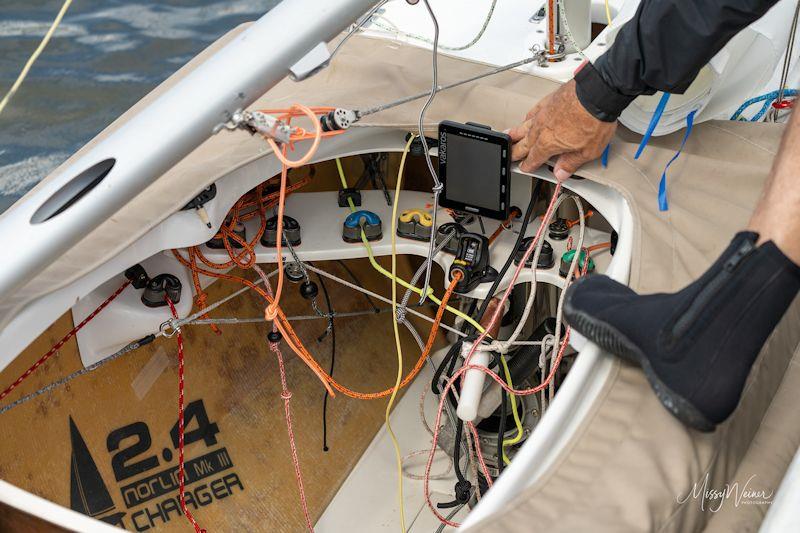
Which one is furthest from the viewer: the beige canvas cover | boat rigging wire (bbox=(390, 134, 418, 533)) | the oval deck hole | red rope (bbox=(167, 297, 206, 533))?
red rope (bbox=(167, 297, 206, 533))

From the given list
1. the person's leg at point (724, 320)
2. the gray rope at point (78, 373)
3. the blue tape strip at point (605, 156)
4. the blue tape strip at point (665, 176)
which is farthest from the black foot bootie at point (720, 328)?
the gray rope at point (78, 373)

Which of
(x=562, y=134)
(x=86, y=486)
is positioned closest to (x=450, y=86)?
(x=562, y=134)

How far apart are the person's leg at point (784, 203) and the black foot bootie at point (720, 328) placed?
0.7 inches

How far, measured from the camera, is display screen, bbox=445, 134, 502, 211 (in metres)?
1.54

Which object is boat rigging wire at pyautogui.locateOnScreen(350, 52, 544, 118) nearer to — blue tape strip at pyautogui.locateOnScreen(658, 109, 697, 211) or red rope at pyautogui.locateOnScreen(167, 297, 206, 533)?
blue tape strip at pyautogui.locateOnScreen(658, 109, 697, 211)

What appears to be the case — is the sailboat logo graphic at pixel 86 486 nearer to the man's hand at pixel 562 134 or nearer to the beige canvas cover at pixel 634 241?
the beige canvas cover at pixel 634 241

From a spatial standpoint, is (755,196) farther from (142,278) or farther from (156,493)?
(156,493)

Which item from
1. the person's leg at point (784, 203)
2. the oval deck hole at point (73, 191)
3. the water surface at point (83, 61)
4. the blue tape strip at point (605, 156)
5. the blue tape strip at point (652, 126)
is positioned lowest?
the water surface at point (83, 61)

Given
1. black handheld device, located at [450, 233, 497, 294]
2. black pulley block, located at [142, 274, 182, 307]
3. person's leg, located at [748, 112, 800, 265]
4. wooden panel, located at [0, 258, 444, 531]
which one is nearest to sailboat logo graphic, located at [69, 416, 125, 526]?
wooden panel, located at [0, 258, 444, 531]

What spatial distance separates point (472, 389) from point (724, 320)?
0.56 metres

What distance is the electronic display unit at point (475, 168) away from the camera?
1.53 metres

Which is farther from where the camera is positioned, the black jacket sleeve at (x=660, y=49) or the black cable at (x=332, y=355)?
the black cable at (x=332, y=355)

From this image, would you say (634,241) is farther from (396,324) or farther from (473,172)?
(396,324)

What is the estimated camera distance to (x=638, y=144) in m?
1.50
